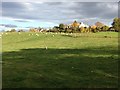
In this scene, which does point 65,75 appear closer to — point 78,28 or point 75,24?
point 78,28

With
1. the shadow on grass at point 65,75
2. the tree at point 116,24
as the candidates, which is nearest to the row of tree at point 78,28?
the tree at point 116,24

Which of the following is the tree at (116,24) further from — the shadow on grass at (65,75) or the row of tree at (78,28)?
the shadow on grass at (65,75)

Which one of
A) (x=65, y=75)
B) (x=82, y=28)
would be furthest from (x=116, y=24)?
(x=65, y=75)

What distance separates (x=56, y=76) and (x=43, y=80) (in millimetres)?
1034

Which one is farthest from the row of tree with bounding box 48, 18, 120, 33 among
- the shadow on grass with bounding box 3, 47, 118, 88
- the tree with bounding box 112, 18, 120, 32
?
the shadow on grass with bounding box 3, 47, 118, 88

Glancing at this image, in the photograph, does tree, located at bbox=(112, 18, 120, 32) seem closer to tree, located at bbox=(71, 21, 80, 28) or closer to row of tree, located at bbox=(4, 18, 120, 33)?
row of tree, located at bbox=(4, 18, 120, 33)

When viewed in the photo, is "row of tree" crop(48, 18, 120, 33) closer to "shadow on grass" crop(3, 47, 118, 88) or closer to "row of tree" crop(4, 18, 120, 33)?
"row of tree" crop(4, 18, 120, 33)

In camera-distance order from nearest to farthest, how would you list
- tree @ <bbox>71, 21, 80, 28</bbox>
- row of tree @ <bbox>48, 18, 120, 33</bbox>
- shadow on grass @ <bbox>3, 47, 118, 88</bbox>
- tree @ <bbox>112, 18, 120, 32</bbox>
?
shadow on grass @ <bbox>3, 47, 118, 88</bbox> → tree @ <bbox>112, 18, 120, 32</bbox> → row of tree @ <bbox>48, 18, 120, 33</bbox> → tree @ <bbox>71, 21, 80, 28</bbox>

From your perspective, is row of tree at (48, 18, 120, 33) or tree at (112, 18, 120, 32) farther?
row of tree at (48, 18, 120, 33)

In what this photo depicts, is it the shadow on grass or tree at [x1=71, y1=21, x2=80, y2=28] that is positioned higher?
tree at [x1=71, y1=21, x2=80, y2=28]

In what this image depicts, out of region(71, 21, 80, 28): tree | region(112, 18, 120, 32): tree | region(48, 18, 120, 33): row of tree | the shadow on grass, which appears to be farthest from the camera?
region(71, 21, 80, 28): tree

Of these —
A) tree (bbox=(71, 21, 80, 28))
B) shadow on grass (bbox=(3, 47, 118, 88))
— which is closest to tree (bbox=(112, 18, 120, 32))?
tree (bbox=(71, 21, 80, 28))

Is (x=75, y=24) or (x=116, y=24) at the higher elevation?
(x=75, y=24)

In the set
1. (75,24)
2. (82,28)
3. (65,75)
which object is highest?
(75,24)
